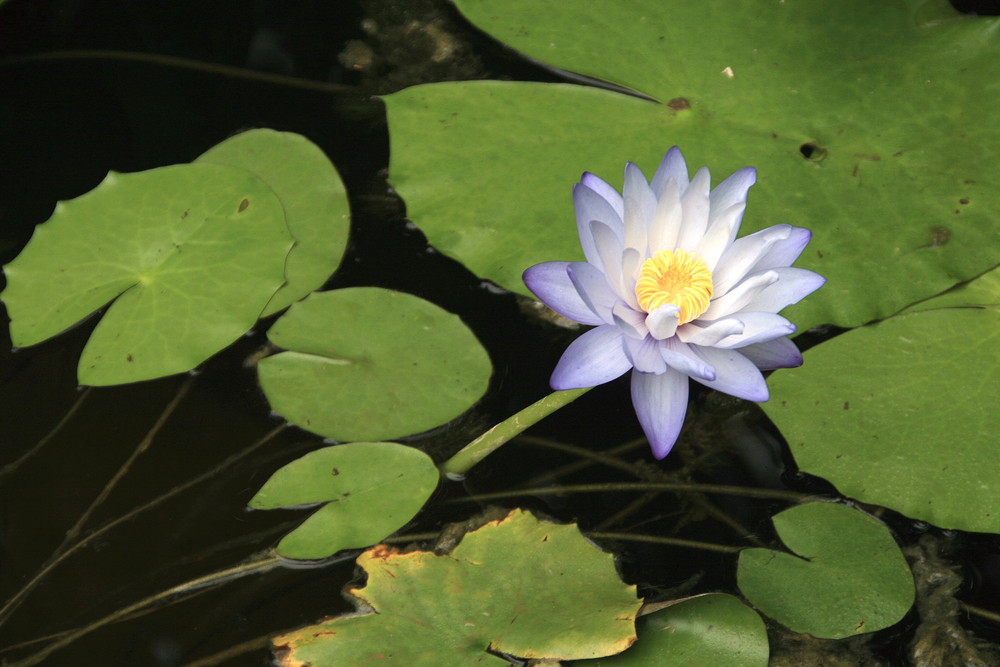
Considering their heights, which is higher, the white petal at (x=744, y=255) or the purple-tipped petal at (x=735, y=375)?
the white petal at (x=744, y=255)

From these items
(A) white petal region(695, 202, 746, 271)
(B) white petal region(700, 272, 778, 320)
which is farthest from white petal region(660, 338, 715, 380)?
(A) white petal region(695, 202, 746, 271)

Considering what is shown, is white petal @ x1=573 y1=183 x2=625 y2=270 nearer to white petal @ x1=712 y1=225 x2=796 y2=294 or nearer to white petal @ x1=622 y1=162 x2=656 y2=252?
white petal @ x1=622 y1=162 x2=656 y2=252

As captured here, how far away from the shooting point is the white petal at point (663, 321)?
4.50ft

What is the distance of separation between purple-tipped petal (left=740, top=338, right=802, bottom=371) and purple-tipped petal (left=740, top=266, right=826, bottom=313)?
72mm

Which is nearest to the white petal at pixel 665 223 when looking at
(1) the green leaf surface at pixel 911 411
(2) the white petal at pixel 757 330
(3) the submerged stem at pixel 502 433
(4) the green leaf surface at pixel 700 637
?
(2) the white petal at pixel 757 330

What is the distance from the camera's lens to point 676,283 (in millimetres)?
1494

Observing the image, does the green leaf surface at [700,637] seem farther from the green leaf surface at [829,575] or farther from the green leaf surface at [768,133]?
the green leaf surface at [768,133]

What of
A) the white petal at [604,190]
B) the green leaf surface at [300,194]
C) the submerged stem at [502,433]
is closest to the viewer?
the white petal at [604,190]

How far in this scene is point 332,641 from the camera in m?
1.62

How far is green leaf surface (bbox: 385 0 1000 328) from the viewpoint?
1.95 meters

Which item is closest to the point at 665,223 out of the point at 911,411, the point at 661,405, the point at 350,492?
the point at 661,405

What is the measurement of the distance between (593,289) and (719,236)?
0.32 meters

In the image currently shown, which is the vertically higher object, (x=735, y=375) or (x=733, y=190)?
(x=733, y=190)

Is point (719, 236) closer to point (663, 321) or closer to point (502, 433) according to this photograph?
point (663, 321)
